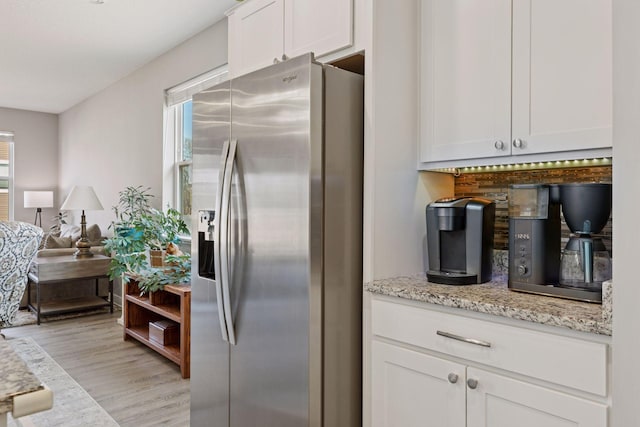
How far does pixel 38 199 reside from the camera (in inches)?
288

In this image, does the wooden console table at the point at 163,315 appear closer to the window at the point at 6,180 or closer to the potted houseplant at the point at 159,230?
the potted houseplant at the point at 159,230

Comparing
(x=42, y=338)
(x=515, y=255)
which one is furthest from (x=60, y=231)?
(x=515, y=255)

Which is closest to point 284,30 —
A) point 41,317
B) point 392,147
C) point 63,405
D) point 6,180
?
point 392,147

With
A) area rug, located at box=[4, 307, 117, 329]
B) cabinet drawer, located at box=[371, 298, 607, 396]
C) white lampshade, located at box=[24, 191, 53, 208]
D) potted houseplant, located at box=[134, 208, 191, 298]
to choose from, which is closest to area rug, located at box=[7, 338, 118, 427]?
potted houseplant, located at box=[134, 208, 191, 298]

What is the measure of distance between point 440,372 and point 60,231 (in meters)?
6.69

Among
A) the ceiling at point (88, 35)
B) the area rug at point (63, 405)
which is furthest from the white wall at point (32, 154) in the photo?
the area rug at point (63, 405)

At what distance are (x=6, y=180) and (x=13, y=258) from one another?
473 cm

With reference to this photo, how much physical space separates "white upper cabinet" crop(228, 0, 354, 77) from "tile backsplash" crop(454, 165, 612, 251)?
2.77 ft

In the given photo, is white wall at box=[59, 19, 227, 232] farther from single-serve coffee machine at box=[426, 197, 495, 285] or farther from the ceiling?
single-serve coffee machine at box=[426, 197, 495, 285]

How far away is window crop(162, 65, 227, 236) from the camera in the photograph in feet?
14.5

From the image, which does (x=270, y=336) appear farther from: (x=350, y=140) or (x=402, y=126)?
(x=402, y=126)

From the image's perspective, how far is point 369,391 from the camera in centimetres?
183

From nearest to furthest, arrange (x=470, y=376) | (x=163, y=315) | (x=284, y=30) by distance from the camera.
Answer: (x=470, y=376)
(x=284, y=30)
(x=163, y=315)

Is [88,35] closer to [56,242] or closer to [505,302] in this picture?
[56,242]
